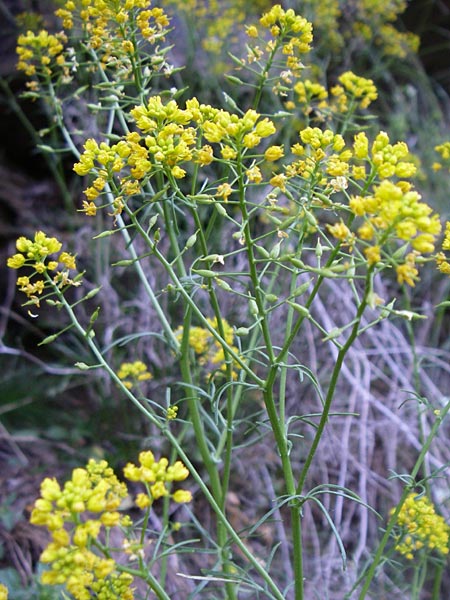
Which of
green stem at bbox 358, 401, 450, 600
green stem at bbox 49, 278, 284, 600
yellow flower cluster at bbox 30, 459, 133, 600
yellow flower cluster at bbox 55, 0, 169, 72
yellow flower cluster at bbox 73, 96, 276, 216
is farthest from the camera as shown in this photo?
yellow flower cluster at bbox 55, 0, 169, 72

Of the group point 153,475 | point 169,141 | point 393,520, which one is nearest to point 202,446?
point 393,520

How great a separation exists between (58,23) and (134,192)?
3.51 m

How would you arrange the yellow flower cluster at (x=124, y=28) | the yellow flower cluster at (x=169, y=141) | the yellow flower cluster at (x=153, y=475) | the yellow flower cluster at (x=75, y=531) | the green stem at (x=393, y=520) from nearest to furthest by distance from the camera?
the yellow flower cluster at (x=75, y=531), the yellow flower cluster at (x=153, y=475), the yellow flower cluster at (x=169, y=141), the green stem at (x=393, y=520), the yellow flower cluster at (x=124, y=28)

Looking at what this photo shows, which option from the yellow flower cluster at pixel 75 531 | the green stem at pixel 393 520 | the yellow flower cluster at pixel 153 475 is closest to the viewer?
the yellow flower cluster at pixel 75 531

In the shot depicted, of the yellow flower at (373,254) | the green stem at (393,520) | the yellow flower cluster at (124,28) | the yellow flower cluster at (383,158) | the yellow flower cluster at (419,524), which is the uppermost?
the yellow flower cluster at (124,28)

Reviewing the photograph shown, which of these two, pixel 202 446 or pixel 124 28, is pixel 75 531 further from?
pixel 124 28

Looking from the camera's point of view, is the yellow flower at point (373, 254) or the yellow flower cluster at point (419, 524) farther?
the yellow flower cluster at point (419, 524)

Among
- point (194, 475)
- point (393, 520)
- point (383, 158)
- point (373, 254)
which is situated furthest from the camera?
point (393, 520)

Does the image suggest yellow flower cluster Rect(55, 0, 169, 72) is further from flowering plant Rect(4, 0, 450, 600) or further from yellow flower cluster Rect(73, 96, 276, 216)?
yellow flower cluster Rect(73, 96, 276, 216)

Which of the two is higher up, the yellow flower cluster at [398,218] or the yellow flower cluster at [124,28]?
the yellow flower cluster at [124,28]

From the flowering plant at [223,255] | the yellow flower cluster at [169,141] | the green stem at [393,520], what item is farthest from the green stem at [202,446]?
the yellow flower cluster at [169,141]

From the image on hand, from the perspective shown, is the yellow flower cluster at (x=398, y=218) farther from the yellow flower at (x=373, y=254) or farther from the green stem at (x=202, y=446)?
the green stem at (x=202, y=446)

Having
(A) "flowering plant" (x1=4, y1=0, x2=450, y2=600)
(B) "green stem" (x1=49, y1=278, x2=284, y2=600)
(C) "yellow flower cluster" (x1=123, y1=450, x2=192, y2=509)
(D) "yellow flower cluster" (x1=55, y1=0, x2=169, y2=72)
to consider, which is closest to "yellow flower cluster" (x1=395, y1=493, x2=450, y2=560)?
(A) "flowering plant" (x1=4, y1=0, x2=450, y2=600)

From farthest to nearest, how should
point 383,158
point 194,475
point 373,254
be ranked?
point 194,475, point 383,158, point 373,254
